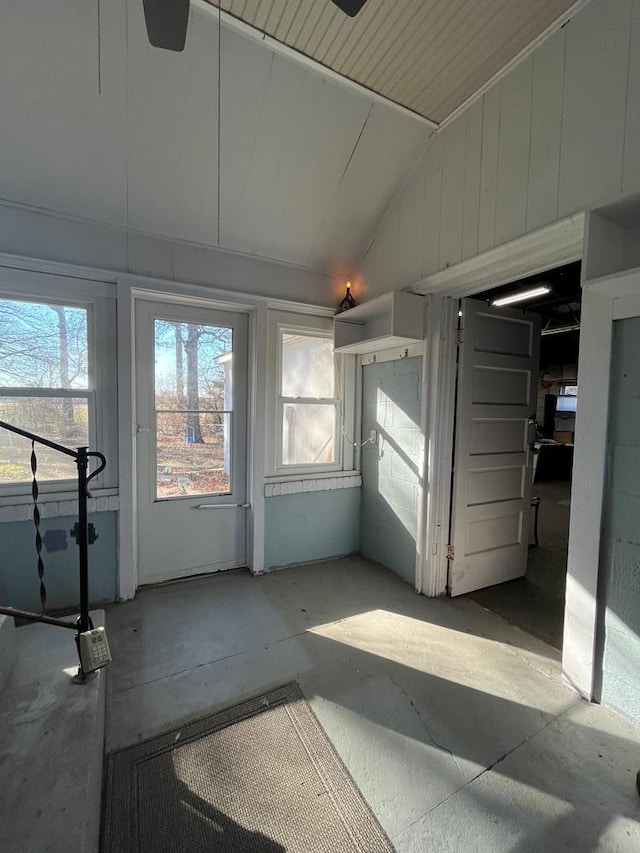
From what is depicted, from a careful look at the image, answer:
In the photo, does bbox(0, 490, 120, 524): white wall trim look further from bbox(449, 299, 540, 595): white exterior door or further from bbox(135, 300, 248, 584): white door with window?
bbox(449, 299, 540, 595): white exterior door

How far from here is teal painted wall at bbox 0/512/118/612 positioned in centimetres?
224

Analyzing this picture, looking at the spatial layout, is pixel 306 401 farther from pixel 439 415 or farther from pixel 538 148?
pixel 538 148

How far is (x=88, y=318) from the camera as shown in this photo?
243cm

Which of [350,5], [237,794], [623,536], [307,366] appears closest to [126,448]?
[307,366]

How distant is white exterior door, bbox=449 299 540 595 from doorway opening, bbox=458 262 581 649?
166mm

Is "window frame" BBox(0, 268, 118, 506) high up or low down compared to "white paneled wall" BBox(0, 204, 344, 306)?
down

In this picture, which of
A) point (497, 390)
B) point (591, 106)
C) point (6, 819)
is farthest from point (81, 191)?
point (497, 390)

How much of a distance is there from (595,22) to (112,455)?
11.2 ft

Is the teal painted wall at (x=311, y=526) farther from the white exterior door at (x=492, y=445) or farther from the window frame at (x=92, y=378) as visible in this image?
the window frame at (x=92, y=378)

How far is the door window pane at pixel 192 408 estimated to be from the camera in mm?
2711

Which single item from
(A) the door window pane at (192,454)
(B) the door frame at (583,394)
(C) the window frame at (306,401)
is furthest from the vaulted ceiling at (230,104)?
(A) the door window pane at (192,454)

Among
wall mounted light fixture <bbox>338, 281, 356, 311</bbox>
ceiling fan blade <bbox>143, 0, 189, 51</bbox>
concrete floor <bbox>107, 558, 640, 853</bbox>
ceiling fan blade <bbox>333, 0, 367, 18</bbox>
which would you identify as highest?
ceiling fan blade <bbox>333, 0, 367, 18</bbox>

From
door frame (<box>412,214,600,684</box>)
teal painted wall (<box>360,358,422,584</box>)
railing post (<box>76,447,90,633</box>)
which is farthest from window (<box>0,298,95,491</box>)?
door frame (<box>412,214,600,684</box>)

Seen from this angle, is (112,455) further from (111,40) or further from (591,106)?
(591,106)
